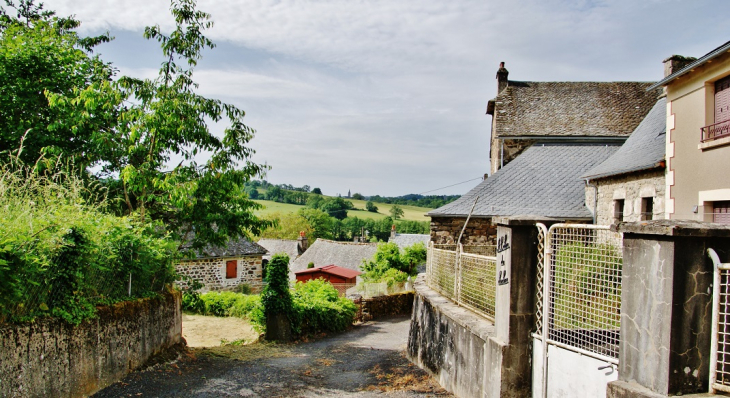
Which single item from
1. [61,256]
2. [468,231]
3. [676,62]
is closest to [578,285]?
[61,256]

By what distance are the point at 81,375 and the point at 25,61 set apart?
313 inches

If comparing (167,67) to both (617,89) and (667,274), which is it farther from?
(617,89)

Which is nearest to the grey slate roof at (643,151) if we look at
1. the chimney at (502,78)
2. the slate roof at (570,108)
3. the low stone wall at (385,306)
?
the slate roof at (570,108)

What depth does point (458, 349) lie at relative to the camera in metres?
6.71

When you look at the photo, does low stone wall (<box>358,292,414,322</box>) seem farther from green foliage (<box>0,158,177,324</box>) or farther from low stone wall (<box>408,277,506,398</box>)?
green foliage (<box>0,158,177,324</box>)

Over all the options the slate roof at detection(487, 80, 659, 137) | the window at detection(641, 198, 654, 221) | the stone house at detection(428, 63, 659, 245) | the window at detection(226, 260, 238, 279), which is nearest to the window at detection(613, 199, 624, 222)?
the window at detection(641, 198, 654, 221)

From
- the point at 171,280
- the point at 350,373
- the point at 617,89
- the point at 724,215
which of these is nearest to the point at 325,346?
the point at 350,373

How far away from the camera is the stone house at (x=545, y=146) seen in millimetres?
15625

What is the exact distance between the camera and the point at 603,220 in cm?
1387

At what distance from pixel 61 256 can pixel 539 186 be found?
14136mm

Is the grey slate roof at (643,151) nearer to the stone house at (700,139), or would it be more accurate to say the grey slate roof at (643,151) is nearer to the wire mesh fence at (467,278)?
the stone house at (700,139)

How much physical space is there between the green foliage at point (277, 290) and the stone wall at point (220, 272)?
13.0 m

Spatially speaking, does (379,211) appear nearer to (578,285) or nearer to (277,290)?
(277,290)

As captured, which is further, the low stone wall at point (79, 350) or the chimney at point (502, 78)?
the chimney at point (502, 78)
